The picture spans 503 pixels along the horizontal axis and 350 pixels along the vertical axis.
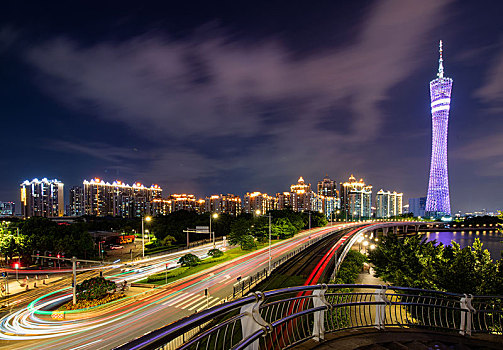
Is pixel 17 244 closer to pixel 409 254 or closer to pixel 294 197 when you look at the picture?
pixel 409 254

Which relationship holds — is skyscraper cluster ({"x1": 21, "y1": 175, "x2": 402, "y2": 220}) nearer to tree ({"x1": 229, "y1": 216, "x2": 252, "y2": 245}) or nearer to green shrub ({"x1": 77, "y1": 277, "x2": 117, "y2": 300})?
tree ({"x1": 229, "y1": 216, "x2": 252, "y2": 245})

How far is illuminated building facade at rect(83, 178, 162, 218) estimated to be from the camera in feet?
504

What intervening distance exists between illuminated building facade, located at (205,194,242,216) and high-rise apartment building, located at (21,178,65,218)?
8253 cm

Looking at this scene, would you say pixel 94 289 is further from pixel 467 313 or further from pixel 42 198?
pixel 42 198

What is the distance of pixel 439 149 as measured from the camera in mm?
105688

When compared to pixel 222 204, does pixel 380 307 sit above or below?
above

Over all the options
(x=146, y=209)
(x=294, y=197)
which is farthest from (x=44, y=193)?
(x=294, y=197)

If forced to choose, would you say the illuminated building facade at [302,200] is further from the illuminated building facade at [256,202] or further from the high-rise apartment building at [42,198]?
the high-rise apartment building at [42,198]

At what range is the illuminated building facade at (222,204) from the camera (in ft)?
563

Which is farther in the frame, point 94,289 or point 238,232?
point 238,232

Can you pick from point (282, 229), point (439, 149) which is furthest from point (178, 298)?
point (439, 149)

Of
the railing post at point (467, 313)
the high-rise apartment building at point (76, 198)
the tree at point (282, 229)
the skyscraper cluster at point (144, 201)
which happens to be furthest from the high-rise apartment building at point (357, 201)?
the railing post at point (467, 313)

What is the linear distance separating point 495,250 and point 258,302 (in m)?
91.3

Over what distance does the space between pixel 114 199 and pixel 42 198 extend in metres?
35.4
